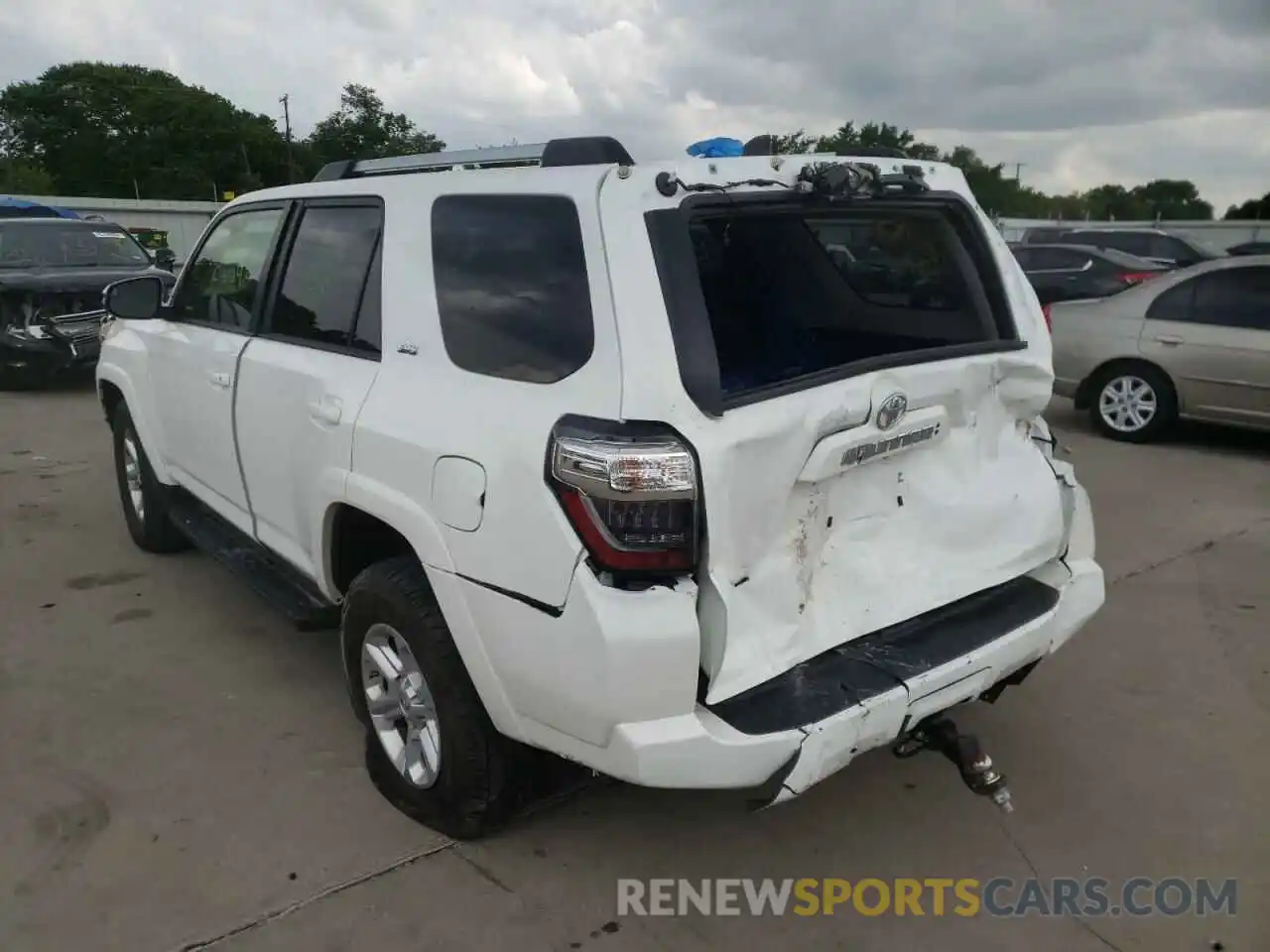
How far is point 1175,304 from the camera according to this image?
8.01 m

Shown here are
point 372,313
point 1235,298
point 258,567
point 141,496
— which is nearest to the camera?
point 372,313

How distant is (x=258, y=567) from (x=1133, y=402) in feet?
22.8

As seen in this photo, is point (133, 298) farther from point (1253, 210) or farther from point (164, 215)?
point (1253, 210)

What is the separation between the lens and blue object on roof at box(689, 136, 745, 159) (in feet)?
8.91

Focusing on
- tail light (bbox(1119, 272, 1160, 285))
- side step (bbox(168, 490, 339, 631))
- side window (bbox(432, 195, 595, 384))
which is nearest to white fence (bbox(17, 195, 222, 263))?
tail light (bbox(1119, 272, 1160, 285))

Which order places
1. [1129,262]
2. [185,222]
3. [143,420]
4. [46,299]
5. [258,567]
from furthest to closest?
[185,222] → [1129,262] → [46,299] → [143,420] → [258,567]

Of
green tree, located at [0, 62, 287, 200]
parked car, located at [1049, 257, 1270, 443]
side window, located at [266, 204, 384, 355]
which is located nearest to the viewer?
side window, located at [266, 204, 384, 355]

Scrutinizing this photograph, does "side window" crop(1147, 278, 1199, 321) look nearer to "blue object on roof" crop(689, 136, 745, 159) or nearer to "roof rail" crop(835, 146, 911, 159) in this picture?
"roof rail" crop(835, 146, 911, 159)

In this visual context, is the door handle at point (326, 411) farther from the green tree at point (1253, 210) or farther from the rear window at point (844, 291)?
the green tree at point (1253, 210)

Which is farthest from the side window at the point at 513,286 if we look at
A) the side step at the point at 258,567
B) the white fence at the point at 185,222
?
the white fence at the point at 185,222

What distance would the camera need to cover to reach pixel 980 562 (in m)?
2.92

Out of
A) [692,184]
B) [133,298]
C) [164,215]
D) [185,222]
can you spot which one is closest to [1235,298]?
[692,184]

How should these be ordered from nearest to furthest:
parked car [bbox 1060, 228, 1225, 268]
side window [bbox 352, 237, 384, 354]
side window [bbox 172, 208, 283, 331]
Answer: side window [bbox 352, 237, 384, 354]
side window [bbox 172, 208, 283, 331]
parked car [bbox 1060, 228, 1225, 268]

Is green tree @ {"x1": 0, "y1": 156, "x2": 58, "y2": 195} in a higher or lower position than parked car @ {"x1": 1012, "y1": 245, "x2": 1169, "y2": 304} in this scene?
higher
